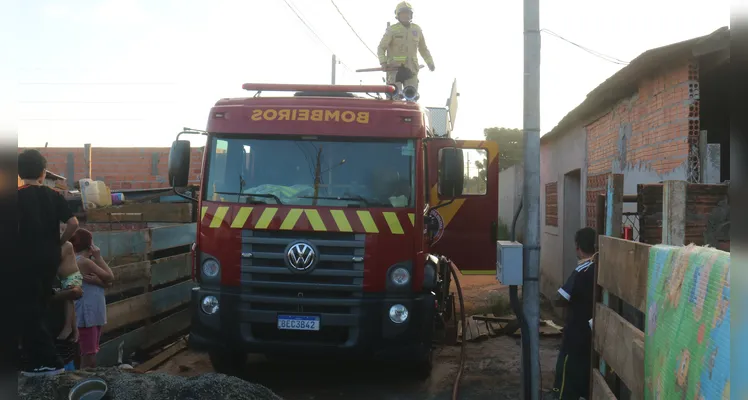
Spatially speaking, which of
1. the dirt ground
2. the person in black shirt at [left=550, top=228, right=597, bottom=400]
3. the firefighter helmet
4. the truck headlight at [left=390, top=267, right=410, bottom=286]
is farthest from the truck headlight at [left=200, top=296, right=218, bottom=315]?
the firefighter helmet

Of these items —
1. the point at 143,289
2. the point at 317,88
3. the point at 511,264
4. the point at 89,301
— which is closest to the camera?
the point at 511,264

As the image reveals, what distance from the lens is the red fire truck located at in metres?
5.79

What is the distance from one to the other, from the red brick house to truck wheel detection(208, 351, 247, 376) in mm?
4684

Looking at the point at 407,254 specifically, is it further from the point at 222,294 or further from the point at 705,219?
the point at 705,219

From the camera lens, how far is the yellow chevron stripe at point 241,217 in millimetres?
5871

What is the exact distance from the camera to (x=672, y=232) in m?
3.03

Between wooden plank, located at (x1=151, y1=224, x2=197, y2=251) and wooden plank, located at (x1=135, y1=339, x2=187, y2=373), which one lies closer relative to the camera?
wooden plank, located at (x1=135, y1=339, x2=187, y2=373)

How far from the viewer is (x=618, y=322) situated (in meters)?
3.31

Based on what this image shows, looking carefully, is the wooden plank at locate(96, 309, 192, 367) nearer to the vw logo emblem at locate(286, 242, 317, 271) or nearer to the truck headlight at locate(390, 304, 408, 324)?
the vw logo emblem at locate(286, 242, 317, 271)

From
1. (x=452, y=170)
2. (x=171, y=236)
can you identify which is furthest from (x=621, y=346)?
(x=171, y=236)

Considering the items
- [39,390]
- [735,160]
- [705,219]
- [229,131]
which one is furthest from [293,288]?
[735,160]

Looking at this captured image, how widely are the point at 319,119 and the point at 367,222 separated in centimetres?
112

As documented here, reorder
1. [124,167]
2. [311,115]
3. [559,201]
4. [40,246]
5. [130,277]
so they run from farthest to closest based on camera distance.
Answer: [124,167] < [559,201] < [130,277] < [311,115] < [40,246]

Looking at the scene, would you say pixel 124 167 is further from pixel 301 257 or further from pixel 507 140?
pixel 507 140
